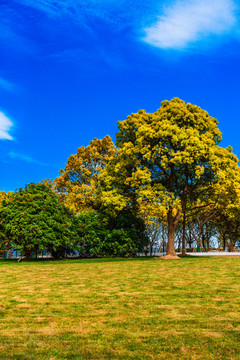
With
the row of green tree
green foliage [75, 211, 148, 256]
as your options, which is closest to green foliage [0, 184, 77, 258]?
the row of green tree

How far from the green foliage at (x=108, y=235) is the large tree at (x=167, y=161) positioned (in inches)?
60.4

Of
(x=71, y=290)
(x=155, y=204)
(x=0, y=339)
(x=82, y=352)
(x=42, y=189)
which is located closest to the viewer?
(x=82, y=352)

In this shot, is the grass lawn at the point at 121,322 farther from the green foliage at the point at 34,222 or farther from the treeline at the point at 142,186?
the treeline at the point at 142,186

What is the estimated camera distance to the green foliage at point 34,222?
62.7ft

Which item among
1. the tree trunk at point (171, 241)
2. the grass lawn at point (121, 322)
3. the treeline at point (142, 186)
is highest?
the treeline at point (142, 186)

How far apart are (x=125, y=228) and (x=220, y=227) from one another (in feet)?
82.0

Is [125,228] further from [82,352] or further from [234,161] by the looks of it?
[82,352]

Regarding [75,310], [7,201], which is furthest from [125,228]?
[75,310]

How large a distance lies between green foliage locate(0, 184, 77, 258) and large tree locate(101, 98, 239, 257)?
11.0ft

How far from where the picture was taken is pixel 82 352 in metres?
3.83

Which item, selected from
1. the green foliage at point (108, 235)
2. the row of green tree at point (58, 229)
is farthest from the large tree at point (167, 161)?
the row of green tree at point (58, 229)

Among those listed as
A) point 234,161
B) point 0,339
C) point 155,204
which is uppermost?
point 234,161

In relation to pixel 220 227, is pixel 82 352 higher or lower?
lower

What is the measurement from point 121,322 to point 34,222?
15452 millimetres
